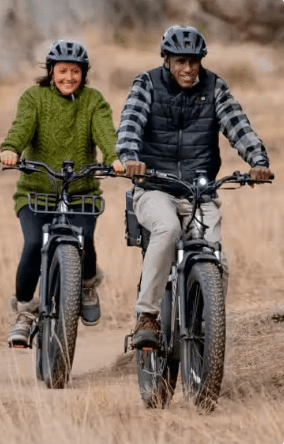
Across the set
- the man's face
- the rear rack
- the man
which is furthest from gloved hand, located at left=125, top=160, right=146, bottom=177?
the rear rack

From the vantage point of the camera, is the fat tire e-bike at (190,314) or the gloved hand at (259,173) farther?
the gloved hand at (259,173)

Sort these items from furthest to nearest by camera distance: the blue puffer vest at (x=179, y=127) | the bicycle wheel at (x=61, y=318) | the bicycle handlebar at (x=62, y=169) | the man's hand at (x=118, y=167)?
the bicycle handlebar at (x=62, y=169)
the man's hand at (x=118, y=167)
the bicycle wheel at (x=61, y=318)
the blue puffer vest at (x=179, y=127)

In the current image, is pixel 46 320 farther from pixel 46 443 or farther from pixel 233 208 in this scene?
pixel 233 208

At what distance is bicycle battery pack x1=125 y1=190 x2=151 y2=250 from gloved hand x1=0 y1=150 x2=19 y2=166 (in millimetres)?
770

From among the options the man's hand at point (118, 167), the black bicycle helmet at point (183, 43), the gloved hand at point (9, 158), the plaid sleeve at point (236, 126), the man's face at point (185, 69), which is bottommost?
the man's hand at point (118, 167)

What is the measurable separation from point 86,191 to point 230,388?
1.65m

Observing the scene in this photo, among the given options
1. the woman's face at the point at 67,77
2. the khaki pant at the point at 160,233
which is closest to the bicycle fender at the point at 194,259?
the khaki pant at the point at 160,233

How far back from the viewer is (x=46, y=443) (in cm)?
633

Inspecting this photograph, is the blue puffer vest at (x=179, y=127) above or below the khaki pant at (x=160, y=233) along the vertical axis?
above

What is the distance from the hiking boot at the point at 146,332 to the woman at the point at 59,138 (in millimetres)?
1048

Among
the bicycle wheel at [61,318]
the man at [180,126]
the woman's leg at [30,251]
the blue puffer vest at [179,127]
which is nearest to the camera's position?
the man at [180,126]

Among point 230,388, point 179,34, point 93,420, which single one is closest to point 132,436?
point 93,420

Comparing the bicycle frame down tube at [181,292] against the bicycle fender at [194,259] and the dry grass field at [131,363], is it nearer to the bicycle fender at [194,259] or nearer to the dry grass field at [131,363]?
the bicycle fender at [194,259]

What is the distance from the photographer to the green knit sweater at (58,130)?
832 cm
